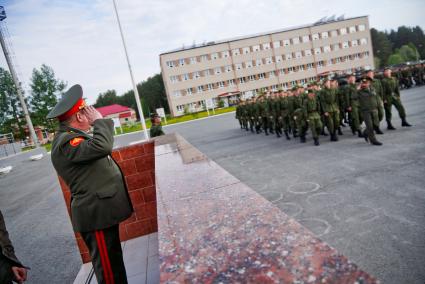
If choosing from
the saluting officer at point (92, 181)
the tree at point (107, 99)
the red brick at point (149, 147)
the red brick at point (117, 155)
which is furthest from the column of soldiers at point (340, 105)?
the tree at point (107, 99)

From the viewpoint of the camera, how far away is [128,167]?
15.5 ft

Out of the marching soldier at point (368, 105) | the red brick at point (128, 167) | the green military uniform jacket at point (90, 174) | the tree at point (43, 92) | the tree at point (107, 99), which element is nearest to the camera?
the green military uniform jacket at point (90, 174)

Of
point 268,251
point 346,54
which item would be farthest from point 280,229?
point 346,54

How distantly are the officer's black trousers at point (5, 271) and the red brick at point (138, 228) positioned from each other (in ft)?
7.89

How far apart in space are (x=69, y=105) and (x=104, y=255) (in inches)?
51.1

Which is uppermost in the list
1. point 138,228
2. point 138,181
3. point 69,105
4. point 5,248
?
point 69,105

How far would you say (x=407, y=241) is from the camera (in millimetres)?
3338

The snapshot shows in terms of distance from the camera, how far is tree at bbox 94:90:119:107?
4611 inches

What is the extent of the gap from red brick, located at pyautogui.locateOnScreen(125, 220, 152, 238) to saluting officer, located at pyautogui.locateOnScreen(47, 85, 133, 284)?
86.8 inches

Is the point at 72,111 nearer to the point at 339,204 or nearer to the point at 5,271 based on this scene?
the point at 5,271

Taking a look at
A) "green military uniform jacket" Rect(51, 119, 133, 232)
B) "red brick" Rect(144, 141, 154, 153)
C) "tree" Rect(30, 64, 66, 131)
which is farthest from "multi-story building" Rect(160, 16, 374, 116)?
"green military uniform jacket" Rect(51, 119, 133, 232)

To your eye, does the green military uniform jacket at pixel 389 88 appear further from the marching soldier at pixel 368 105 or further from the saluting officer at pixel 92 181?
the saluting officer at pixel 92 181

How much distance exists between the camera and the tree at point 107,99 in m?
117

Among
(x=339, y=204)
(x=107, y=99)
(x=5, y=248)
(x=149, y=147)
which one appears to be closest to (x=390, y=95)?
(x=339, y=204)
